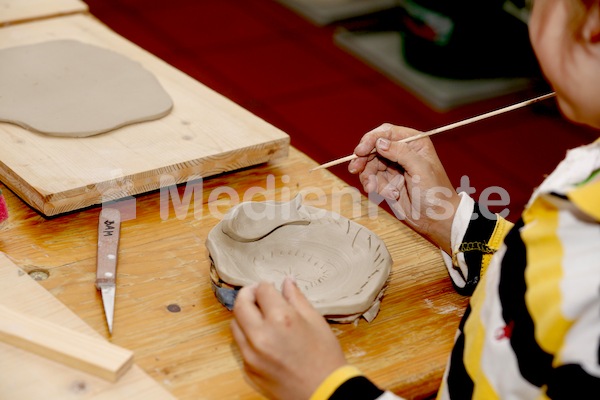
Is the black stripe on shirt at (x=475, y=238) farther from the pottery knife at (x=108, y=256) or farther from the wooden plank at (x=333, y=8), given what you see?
the wooden plank at (x=333, y=8)

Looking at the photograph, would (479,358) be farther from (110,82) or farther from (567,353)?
(110,82)

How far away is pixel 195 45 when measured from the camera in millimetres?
3738

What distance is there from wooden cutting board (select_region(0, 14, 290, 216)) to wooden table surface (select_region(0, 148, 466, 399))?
40 millimetres

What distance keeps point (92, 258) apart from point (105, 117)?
372 millimetres

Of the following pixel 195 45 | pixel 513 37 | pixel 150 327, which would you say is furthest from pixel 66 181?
pixel 513 37

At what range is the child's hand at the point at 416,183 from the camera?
4.45ft

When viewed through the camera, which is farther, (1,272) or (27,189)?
(27,189)

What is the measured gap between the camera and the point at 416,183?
1372 millimetres

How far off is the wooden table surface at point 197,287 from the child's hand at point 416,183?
0.04m

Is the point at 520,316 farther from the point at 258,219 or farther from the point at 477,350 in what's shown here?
the point at 258,219

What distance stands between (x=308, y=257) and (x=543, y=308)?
0.45 m

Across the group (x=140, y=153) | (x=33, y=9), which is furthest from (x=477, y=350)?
(x=33, y=9)

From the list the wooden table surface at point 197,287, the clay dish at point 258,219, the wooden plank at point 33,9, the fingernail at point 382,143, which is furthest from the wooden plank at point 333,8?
the clay dish at point 258,219

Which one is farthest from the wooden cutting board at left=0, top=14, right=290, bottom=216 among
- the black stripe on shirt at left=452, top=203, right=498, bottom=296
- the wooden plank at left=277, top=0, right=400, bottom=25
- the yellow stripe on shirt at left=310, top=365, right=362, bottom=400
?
the wooden plank at left=277, top=0, right=400, bottom=25
